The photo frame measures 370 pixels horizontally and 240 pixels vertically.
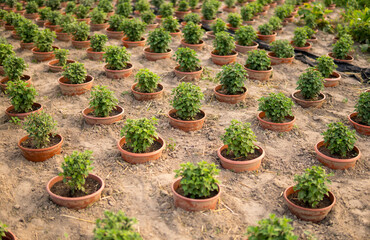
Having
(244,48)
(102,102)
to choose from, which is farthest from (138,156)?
(244,48)

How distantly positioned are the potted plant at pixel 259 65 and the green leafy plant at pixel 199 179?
5.48 meters

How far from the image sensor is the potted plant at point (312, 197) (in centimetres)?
575

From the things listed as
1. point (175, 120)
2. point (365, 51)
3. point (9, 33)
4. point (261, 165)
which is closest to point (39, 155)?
point (175, 120)

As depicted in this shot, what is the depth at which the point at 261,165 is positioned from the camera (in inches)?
286

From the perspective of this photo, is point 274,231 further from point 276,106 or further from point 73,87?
point 73,87

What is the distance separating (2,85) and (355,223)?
857cm

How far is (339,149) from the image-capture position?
715cm

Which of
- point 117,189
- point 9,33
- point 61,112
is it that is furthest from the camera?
point 9,33

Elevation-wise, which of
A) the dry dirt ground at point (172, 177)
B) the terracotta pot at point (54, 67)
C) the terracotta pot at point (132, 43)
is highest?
the terracotta pot at point (132, 43)

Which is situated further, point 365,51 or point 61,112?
point 365,51

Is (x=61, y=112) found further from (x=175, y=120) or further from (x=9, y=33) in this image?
(x=9, y=33)

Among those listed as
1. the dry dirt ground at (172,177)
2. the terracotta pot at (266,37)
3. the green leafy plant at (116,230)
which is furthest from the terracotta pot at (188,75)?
the green leafy plant at (116,230)

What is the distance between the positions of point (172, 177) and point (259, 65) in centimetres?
525

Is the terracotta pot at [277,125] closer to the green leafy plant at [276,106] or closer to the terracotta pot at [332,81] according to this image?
the green leafy plant at [276,106]
